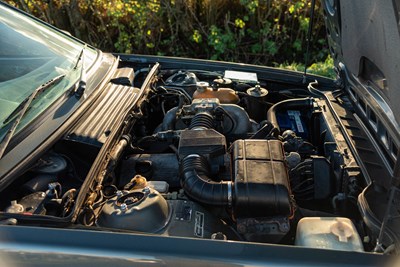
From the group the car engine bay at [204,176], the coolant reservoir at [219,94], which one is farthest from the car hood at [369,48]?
the coolant reservoir at [219,94]

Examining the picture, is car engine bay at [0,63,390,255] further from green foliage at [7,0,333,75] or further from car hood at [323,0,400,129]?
green foliage at [7,0,333,75]

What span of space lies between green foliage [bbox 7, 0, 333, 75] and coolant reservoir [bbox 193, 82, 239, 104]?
12.6 ft

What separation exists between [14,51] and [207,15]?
4.75 meters

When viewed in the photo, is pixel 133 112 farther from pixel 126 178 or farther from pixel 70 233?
pixel 70 233

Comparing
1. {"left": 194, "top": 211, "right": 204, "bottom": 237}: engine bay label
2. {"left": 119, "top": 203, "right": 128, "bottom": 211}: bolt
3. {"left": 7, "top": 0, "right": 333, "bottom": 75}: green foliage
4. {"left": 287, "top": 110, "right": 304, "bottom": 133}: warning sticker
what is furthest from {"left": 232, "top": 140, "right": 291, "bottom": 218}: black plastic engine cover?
{"left": 7, "top": 0, "right": 333, "bottom": 75}: green foliage

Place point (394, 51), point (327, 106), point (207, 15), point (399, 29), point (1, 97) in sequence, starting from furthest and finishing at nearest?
point (207, 15) < point (327, 106) < point (1, 97) < point (394, 51) < point (399, 29)

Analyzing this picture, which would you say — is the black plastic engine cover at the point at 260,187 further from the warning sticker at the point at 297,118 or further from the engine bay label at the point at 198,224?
the warning sticker at the point at 297,118

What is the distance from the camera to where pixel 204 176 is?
1973 mm

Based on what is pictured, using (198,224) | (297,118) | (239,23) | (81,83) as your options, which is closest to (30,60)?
(81,83)

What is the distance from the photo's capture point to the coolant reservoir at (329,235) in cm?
154

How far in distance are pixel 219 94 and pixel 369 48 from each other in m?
1.04

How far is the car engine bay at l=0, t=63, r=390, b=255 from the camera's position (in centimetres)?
173

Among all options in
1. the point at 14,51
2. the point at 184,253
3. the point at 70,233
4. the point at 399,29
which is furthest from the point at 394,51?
the point at 14,51

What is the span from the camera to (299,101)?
292 cm
